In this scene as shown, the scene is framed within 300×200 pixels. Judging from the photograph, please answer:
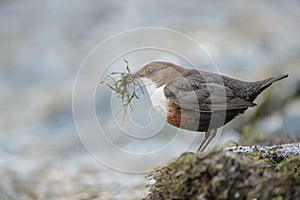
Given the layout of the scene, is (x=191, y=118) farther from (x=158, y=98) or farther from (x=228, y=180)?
(x=228, y=180)

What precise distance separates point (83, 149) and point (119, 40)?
3428 millimetres

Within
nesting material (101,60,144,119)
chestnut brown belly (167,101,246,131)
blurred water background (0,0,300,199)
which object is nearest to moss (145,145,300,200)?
chestnut brown belly (167,101,246,131)

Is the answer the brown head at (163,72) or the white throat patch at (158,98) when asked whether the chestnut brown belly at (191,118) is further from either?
the brown head at (163,72)

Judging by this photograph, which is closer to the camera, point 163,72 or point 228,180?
point 228,180

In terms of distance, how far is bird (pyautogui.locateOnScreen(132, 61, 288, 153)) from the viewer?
3.86m

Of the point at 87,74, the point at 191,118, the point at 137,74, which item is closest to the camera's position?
the point at 191,118

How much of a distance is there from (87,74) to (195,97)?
277 inches

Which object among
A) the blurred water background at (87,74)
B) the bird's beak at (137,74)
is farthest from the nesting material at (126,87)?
the blurred water background at (87,74)

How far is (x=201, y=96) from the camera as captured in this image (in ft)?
12.9

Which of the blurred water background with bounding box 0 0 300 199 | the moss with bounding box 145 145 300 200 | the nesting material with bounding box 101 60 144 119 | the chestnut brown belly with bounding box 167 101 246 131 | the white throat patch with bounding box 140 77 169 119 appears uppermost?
the blurred water background with bounding box 0 0 300 199

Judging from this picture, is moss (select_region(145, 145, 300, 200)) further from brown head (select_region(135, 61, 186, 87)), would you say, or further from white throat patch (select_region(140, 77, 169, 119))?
brown head (select_region(135, 61, 186, 87))

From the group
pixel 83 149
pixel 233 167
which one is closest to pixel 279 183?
pixel 233 167

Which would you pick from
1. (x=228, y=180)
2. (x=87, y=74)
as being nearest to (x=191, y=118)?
(x=228, y=180)

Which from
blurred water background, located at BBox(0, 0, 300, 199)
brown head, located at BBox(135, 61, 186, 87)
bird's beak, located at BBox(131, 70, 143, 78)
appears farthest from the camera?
blurred water background, located at BBox(0, 0, 300, 199)
